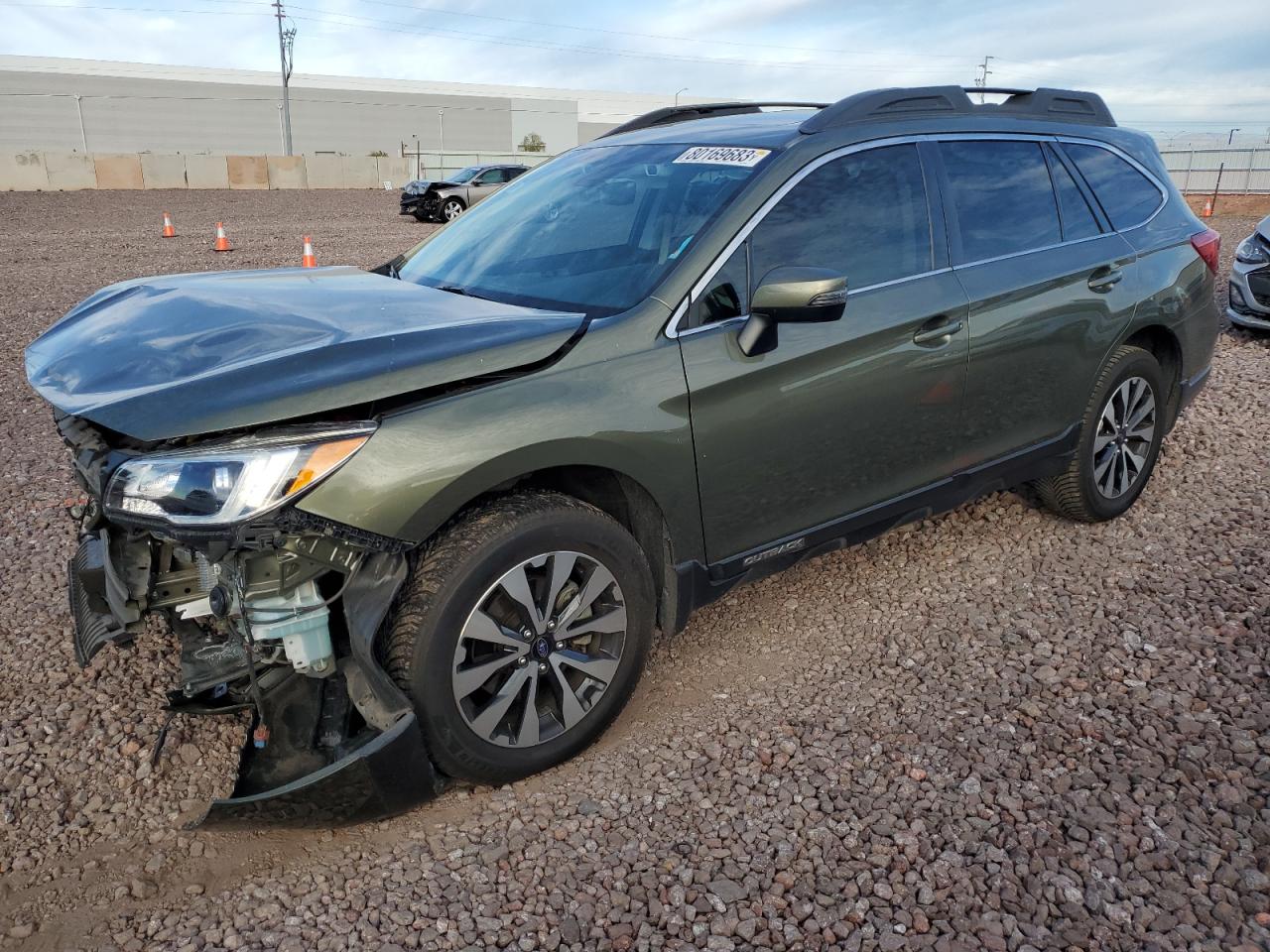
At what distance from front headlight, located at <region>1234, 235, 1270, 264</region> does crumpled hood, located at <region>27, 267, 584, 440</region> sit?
27.3 ft

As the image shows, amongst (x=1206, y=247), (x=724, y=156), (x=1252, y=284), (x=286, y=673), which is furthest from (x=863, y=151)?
(x=1252, y=284)

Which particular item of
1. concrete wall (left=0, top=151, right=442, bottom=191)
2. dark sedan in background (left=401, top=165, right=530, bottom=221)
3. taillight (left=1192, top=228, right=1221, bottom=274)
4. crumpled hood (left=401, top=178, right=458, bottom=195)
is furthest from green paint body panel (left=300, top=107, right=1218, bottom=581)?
concrete wall (left=0, top=151, right=442, bottom=191)

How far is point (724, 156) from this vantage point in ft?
11.3

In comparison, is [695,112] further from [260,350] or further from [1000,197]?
[260,350]

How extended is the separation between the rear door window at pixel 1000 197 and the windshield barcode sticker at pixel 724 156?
0.89 meters

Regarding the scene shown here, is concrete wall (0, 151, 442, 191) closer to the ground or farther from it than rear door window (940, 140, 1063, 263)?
farther from it

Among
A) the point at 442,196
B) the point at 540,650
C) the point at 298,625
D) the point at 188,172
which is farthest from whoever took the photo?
the point at 188,172

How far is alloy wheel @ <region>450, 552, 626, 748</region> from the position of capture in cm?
270

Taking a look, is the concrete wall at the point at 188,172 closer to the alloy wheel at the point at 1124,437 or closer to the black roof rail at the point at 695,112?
the black roof rail at the point at 695,112

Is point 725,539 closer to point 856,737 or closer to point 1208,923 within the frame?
point 856,737

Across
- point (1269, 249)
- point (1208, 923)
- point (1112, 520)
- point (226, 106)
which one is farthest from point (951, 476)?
point (226, 106)

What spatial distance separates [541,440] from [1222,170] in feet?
123

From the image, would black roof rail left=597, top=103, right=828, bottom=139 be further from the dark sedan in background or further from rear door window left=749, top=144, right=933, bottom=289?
the dark sedan in background

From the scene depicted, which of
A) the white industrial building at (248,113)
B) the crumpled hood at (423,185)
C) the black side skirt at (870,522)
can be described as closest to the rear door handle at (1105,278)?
the black side skirt at (870,522)
